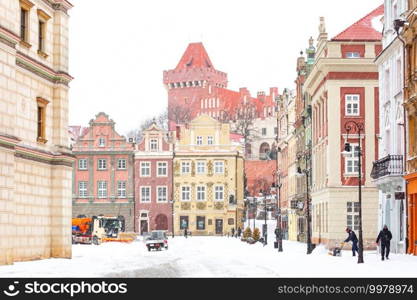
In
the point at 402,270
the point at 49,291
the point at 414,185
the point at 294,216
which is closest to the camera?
the point at 49,291

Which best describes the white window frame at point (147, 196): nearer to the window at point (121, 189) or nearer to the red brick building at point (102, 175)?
the red brick building at point (102, 175)

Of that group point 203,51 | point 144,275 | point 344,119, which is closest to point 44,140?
point 144,275

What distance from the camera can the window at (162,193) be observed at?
114 m

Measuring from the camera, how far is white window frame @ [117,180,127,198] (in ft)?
370

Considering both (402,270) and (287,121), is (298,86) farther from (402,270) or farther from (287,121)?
(402,270)

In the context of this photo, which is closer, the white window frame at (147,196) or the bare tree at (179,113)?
the white window frame at (147,196)

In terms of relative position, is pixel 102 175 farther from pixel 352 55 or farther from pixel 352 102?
pixel 352 55

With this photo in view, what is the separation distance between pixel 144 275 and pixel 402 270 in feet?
27.9

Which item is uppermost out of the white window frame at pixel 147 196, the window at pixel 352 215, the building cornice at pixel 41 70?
the building cornice at pixel 41 70

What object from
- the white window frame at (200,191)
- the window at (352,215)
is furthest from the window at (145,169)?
the window at (352,215)

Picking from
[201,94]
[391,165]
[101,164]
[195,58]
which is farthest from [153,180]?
[195,58]

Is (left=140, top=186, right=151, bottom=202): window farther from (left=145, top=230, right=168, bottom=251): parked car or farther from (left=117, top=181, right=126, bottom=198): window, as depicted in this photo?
(left=145, top=230, right=168, bottom=251): parked car

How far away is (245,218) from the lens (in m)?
124

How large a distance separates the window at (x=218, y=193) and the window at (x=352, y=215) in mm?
53249
